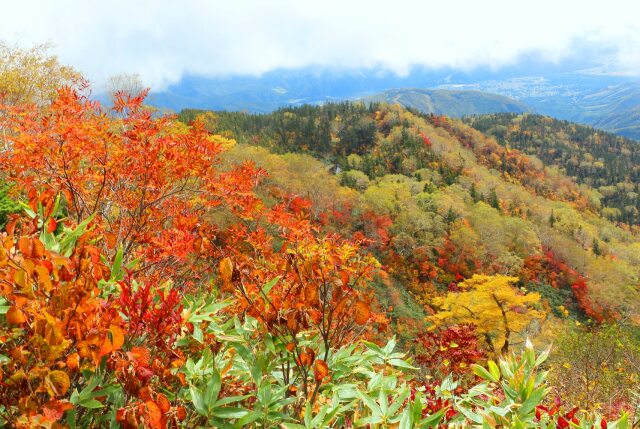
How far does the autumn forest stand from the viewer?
156 centimetres

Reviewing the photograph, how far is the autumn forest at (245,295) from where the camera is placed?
1.56 metres

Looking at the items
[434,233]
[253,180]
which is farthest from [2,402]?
[434,233]

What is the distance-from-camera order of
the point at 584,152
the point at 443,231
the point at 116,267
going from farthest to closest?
the point at 584,152, the point at 443,231, the point at 116,267

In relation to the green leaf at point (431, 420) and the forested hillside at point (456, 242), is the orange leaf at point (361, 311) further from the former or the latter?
the forested hillside at point (456, 242)

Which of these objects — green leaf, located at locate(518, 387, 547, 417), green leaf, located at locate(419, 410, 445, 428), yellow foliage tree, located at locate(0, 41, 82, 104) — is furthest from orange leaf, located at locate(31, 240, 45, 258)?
yellow foliage tree, located at locate(0, 41, 82, 104)

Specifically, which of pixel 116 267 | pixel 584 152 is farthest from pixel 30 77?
pixel 584 152

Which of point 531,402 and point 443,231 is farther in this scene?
point 443,231

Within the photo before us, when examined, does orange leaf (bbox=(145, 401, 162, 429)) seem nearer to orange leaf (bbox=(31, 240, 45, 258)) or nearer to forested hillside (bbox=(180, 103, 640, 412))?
orange leaf (bbox=(31, 240, 45, 258))

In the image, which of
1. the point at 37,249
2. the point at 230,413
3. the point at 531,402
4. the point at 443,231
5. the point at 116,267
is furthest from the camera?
the point at 443,231

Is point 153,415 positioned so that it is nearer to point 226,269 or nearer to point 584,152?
point 226,269

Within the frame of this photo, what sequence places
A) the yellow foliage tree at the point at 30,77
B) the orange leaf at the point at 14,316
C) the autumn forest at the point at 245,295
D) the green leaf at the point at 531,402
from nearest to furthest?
1. the orange leaf at the point at 14,316
2. the autumn forest at the point at 245,295
3. the green leaf at the point at 531,402
4. the yellow foliage tree at the point at 30,77

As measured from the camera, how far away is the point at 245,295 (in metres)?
1.72

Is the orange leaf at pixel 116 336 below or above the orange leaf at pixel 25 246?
below

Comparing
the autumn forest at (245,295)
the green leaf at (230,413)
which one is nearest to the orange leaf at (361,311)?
the autumn forest at (245,295)
